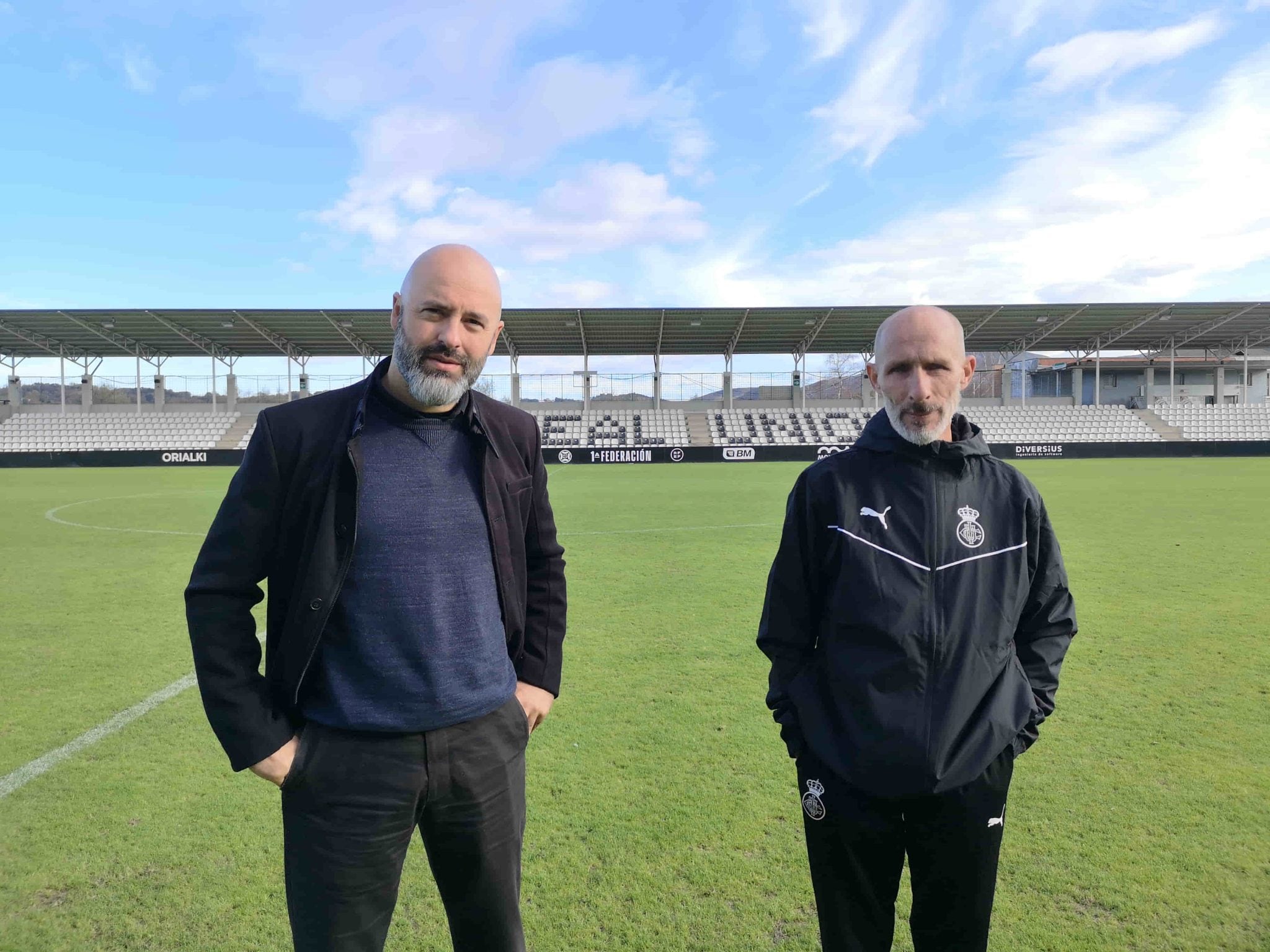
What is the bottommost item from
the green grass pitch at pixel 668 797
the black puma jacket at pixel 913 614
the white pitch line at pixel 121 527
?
the green grass pitch at pixel 668 797

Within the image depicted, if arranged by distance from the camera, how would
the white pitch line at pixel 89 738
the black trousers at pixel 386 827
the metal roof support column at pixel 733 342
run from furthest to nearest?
1. the metal roof support column at pixel 733 342
2. the white pitch line at pixel 89 738
3. the black trousers at pixel 386 827

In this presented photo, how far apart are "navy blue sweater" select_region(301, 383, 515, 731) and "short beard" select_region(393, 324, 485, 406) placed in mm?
103

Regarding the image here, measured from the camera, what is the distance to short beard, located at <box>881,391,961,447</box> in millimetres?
2004

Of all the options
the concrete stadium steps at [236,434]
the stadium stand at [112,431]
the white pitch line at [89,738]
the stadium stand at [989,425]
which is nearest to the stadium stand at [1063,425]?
the stadium stand at [989,425]

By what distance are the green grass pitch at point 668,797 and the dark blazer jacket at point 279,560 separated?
1262mm

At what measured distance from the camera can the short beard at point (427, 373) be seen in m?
1.89

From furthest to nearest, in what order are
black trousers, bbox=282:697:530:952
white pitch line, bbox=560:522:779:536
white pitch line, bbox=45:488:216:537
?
white pitch line, bbox=45:488:216:537, white pitch line, bbox=560:522:779:536, black trousers, bbox=282:697:530:952

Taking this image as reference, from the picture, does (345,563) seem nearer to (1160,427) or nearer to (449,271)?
(449,271)

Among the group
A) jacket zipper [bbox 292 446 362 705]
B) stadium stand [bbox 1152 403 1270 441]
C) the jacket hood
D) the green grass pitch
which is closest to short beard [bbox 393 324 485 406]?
jacket zipper [bbox 292 446 362 705]

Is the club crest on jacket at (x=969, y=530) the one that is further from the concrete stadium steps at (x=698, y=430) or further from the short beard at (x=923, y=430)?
the concrete stadium steps at (x=698, y=430)

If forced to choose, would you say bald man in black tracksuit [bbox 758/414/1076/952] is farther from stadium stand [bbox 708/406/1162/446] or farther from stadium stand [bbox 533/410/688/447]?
stadium stand [bbox 533/410/688/447]

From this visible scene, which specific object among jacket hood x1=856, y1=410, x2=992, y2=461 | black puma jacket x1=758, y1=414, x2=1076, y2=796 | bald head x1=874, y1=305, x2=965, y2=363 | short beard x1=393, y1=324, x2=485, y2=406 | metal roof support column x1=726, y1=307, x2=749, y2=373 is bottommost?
black puma jacket x1=758, y1=414, x2=1076, y2=796

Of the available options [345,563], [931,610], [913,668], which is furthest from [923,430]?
[345,563]

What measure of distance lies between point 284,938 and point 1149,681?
16.0ft
